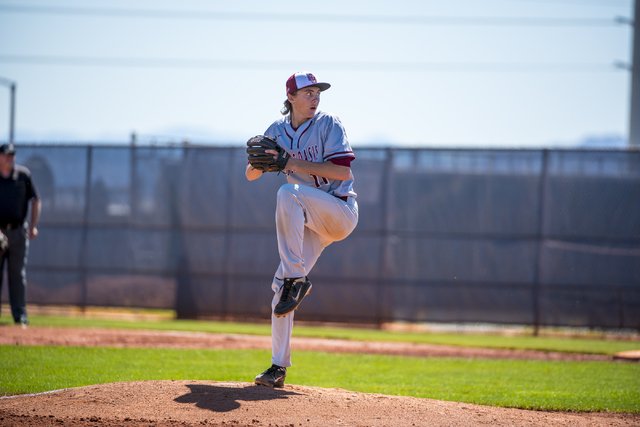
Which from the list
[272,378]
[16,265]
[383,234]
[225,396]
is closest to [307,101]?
[272,378]

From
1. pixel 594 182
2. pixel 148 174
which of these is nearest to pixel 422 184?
pixel 594 182

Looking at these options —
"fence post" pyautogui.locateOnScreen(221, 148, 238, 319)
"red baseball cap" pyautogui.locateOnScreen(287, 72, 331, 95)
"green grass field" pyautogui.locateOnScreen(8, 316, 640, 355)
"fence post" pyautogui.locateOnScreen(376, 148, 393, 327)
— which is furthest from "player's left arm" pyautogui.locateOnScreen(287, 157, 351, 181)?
"fence post" pyautogui.locateOnScreen(221, 148, 238, 319)

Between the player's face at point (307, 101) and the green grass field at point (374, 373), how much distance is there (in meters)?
2.29

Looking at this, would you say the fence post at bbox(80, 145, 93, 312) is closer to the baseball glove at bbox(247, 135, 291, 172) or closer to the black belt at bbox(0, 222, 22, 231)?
the black belt at bbox(0, 222, 22, 231)

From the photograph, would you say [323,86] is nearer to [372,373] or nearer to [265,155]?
[265,155]

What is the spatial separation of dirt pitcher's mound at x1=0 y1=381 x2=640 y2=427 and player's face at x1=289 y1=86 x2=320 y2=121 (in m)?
2.03

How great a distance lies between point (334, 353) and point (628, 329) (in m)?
5.20

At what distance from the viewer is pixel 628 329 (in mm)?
9758

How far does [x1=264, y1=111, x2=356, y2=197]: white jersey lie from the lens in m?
4.50

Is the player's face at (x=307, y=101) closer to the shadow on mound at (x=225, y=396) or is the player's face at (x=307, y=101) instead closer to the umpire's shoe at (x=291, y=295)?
the umpire's shoe at (x=291, y=295)

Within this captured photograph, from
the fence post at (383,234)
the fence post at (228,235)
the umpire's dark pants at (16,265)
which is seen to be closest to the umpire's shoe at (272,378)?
the umpire's dark pants at (16,265)

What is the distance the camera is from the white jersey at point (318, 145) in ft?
14.8

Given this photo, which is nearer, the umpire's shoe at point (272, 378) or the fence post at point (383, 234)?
the umpire's shoe at point (272, 378)

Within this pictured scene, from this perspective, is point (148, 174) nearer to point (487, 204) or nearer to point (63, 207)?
point (63, 207)
